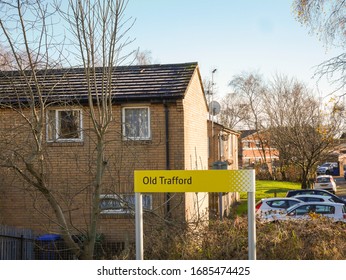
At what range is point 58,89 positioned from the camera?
13.2m

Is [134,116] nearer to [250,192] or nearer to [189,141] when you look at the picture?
[189,141]

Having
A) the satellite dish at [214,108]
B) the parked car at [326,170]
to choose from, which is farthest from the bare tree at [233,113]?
the satellite dish at [214,108]

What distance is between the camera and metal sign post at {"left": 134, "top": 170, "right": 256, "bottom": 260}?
6.65 m

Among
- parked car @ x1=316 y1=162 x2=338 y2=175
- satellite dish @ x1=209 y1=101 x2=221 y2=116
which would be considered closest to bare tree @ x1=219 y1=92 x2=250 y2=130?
parked car @ x1=316 y1=162 x2=338 y2=175

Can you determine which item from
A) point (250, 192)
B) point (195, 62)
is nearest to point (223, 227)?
point (250, 192)

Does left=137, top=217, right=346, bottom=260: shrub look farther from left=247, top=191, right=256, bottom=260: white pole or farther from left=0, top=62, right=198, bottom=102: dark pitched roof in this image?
left=0, top=62, right=198, bottom=102: dark pitched roof

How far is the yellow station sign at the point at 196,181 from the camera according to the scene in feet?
21.8

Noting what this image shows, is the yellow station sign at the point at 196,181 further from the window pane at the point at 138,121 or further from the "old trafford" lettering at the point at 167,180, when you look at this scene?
the window pane at the point at 138,121

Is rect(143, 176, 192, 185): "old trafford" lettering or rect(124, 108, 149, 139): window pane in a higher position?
rect(124, 108, 149, 139): window pane

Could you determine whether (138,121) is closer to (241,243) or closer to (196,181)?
(241,243)

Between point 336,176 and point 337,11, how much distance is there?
171 ft

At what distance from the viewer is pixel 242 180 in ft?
21.7

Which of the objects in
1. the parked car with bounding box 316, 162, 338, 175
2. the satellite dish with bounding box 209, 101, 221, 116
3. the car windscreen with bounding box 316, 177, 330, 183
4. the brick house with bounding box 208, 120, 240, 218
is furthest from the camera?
the parked car with bounding box 316, 162, 338, 175

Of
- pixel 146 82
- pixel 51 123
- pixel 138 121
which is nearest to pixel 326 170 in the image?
pixel 146 82
